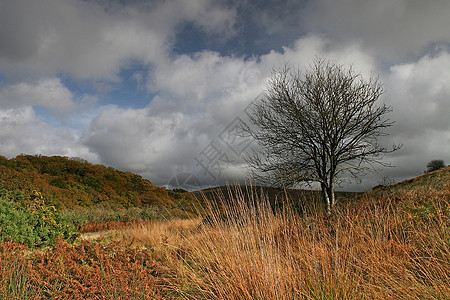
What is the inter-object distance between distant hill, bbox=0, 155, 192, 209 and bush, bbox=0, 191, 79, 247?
20.3 feet

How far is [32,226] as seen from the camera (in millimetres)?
5551

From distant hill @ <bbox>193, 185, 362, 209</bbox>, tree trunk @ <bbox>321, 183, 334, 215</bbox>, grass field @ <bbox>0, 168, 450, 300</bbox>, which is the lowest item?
grass field @ <bbox>0, 168, 450, 300</bbox>

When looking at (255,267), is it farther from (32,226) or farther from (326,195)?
(326,195)

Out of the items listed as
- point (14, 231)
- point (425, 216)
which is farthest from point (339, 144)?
point (14, 231)

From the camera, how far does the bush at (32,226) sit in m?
5.01

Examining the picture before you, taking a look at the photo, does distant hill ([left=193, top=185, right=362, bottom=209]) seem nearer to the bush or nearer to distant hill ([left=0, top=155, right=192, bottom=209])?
the bush

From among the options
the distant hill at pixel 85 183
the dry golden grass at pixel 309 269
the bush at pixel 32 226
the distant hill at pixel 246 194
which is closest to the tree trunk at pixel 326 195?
the distant hill at pixel 246 194

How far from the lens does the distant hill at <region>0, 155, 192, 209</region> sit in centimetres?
1363

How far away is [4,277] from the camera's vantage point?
10.6 ft

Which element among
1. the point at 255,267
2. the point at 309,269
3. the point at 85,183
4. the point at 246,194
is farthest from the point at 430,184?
the point at 85,183

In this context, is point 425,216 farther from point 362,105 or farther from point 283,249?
point 362,105

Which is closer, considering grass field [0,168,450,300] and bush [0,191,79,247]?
Answer: grass field [0,168,450,300]

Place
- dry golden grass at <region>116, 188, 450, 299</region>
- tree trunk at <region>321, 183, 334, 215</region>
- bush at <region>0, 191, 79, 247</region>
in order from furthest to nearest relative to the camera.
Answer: tree trunk at <region>321, 183, 334, 215</region>
bush at <region>0, 191, 79, 247</region>
dry golden grass at <region>116, 188, 450, 299</region>

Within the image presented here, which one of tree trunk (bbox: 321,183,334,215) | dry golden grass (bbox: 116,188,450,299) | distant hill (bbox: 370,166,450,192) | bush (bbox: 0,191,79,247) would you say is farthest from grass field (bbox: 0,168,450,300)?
distant hill (bbox: 370,166,450,192)
